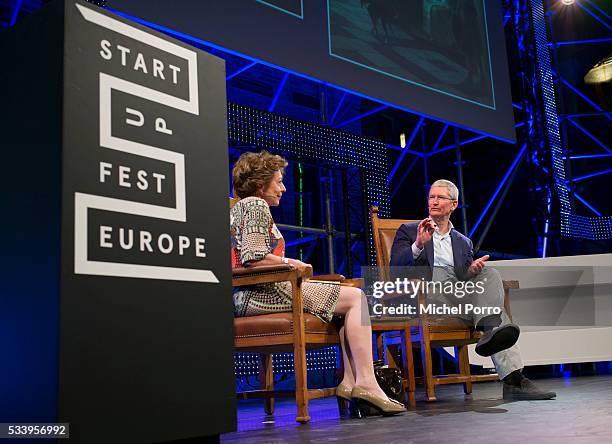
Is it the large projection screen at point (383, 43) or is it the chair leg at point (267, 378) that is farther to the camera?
the large projection screen at point (383, 43)

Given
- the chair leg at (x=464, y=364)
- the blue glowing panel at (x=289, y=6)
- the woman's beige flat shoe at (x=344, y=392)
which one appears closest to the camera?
the woman's beige flat shoe at (x=344, y=392)

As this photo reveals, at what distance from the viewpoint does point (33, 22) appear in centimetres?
122

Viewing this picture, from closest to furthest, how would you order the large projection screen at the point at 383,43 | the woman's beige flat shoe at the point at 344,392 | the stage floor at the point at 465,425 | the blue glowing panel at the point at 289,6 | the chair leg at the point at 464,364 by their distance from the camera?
1. the stage floor at the point at 465,425
2. the woman's beige flat shoe at the point at 344,392
3. the chair leg at the point at 464,364
4. the large projection screen at the point at 383,43
5. the blue glowing panel at the point at 289,6

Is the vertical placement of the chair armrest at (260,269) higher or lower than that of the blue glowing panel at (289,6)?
lower

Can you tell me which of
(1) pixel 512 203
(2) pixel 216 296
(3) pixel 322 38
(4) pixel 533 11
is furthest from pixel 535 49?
(2) pixel 216 296

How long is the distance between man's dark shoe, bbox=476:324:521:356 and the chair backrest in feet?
2.74

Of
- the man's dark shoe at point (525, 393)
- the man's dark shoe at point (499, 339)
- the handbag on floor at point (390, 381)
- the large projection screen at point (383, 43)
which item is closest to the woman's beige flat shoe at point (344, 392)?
the handbag on floor at point (390, 381)

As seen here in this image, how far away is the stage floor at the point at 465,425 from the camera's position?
5.34 feet

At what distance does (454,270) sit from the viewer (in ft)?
10.5

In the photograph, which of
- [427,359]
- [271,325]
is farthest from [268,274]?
[427,359]

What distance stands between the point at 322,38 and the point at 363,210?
170 cm

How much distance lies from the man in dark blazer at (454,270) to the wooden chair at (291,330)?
740 mm

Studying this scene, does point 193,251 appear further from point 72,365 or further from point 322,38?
point 322,38

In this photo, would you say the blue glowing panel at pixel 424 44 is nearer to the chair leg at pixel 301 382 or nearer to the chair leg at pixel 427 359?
the chair leg at pixel 427 359
